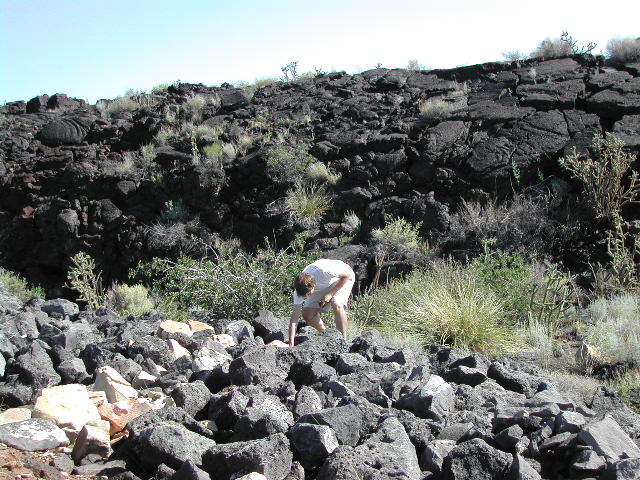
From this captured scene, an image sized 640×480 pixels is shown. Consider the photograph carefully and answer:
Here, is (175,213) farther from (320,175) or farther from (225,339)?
(225,339)

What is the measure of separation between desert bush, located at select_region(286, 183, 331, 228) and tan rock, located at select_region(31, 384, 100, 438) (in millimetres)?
13220

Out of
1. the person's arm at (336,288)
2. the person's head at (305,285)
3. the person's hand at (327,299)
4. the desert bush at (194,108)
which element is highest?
the desert bush at (194,108)

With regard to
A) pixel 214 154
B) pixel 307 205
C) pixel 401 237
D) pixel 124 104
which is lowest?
pixel 401 237

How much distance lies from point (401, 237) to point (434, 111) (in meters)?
5.72

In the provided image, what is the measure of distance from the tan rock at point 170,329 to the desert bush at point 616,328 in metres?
4.79

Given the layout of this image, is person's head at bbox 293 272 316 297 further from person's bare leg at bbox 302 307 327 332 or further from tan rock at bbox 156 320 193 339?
tan rock at bbox 156 320 193 339

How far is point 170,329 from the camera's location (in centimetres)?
823

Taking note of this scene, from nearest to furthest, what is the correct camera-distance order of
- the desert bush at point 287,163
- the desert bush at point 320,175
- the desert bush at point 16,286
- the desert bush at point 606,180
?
1. the desert bush at point 606,180
2. the desert bush at point 16,286
3. the desert bush at point 320,175
4. the desert bush at point 287,163

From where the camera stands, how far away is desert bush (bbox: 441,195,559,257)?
1567cm

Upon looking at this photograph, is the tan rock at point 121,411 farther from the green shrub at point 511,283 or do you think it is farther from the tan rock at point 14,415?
the green shrub at point 511,283

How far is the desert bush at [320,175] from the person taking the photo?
64.1 feet

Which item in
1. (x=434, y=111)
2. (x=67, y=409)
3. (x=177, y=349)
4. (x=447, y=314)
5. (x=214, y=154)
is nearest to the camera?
(x=67, y=409)

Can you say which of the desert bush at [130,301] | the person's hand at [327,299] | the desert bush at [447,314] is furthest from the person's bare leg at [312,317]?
the desert bush at [130,301]

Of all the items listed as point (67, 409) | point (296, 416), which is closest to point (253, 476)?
point (296, 416)
